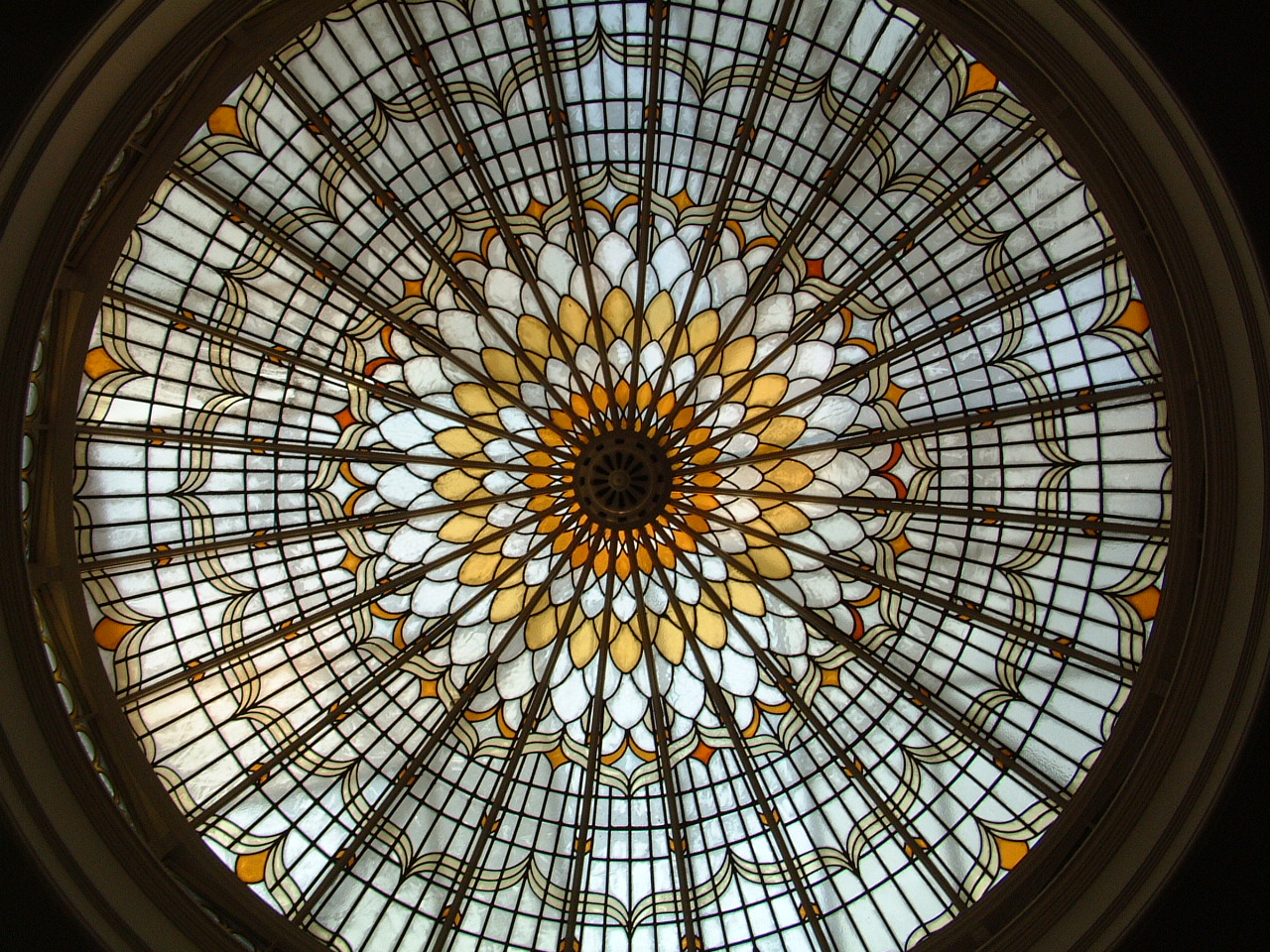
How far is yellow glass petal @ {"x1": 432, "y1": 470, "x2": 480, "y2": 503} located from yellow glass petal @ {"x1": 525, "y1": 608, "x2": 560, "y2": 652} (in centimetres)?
308

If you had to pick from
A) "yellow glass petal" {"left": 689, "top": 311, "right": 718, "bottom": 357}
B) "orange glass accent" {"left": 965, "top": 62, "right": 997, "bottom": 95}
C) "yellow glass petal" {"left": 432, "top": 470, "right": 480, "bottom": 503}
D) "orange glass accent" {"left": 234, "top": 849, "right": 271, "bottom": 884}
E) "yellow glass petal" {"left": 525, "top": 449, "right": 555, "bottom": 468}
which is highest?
"orange glass accent" {"left": 965, "top": 62, "right": 997, "bottom": 95}

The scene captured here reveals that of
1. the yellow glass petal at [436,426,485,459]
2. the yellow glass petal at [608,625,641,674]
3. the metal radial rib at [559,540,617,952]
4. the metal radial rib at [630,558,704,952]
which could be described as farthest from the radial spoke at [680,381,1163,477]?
the yellow glass petal at [436,426,485,459]

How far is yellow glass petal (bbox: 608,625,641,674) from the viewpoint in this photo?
19.4 m

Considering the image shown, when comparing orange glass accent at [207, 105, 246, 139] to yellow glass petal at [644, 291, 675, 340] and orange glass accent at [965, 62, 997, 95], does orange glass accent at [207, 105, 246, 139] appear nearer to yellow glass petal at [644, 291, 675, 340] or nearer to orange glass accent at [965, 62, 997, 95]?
yellow glass petal at [644, 291, 675, 340]

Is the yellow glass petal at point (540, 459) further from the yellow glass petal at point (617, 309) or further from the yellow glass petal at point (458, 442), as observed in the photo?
the yellow glass petal at point (617, 309)

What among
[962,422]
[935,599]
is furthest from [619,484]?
[962,422]

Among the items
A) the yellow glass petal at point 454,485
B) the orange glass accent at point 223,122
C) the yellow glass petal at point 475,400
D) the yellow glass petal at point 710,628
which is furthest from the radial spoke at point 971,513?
the orange glass accent at point 223,122

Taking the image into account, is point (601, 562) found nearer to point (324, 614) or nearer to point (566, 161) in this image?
point (324, 614)

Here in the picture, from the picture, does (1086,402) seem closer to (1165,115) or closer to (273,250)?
(1165,115)

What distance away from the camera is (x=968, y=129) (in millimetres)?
15914

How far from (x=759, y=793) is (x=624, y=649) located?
4081 millimetres

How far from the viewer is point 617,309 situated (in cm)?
1859

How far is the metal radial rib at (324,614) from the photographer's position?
55.3ft

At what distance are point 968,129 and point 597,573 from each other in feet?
37.1
